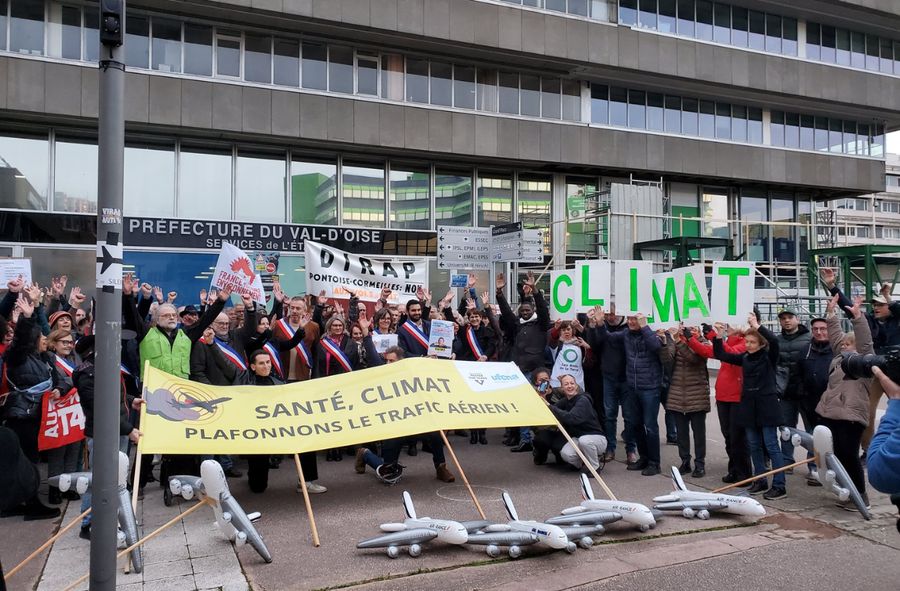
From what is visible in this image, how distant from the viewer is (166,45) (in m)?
18.4

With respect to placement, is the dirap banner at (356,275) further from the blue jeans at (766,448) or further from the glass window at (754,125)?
the glass window at (754,125)

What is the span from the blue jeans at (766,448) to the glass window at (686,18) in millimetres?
19926

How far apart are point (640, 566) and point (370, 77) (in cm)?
1791

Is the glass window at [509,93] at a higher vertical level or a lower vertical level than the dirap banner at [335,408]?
higher

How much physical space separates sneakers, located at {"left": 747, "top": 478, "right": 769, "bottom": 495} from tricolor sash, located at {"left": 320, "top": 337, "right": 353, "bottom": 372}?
17.3 feet

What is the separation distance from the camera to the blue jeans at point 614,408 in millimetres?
9172

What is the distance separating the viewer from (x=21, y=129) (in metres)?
17.8

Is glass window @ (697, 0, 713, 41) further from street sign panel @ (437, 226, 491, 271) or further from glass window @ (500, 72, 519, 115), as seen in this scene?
street sign panel @ (437, 226, 491, 271)

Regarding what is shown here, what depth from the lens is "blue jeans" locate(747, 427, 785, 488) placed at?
25.2 feet

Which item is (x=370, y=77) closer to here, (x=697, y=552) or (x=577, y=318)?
(x=577, y=318)

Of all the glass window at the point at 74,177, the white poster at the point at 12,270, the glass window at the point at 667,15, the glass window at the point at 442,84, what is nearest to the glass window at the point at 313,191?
the glass window at the point at 442,84

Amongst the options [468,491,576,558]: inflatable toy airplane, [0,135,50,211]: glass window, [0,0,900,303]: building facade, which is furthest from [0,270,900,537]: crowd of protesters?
[0,0,900,303]: building facade

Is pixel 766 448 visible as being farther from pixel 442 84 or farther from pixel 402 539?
pixel 442 84

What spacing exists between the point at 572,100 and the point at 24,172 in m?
16.7
